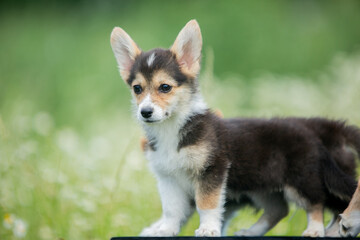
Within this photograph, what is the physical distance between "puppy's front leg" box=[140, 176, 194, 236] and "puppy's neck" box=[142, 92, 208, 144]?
1.01 ft

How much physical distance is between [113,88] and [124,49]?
5.66m

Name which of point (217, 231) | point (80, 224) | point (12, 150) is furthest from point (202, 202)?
point (12, 150)

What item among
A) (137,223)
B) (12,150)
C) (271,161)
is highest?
(271,161)

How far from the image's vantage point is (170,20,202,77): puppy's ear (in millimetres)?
3869

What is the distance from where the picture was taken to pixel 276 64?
1040 cm

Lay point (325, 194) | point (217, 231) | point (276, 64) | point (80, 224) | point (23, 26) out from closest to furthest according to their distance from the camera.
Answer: point (217, 231)
point (325, 194)
point (80, 224)
point (276, 64)
point (23, 26)

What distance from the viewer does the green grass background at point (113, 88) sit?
5199 millimetres

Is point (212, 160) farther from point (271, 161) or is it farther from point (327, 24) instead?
point (327, 24)

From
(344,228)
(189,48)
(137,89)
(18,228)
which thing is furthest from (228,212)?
(18,228)

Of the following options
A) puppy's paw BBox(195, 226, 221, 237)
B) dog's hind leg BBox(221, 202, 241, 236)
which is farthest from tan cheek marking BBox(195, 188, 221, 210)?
dog's hind leg BBox(221, 202, 241, 236)

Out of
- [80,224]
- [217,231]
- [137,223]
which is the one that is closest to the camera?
[217,231]

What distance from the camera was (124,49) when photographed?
4176 millimetres

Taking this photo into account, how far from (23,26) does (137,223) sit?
7.25 meters

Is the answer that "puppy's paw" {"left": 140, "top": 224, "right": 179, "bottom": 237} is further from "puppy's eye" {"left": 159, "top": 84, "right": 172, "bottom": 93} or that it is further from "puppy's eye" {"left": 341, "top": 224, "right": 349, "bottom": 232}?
"puppy's eye" {"left": 341, "top": 224, "right": 349, "bottom": 232}
